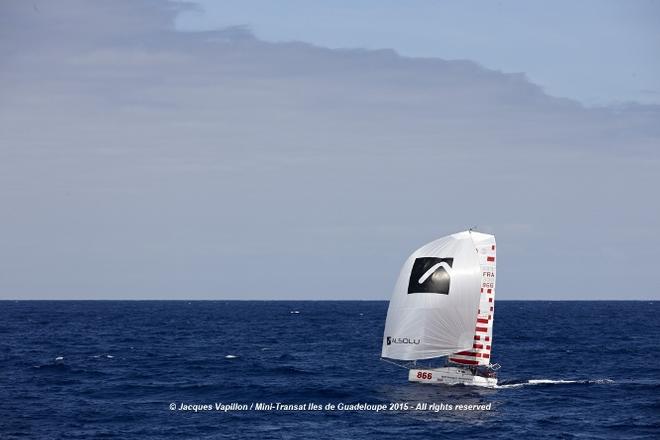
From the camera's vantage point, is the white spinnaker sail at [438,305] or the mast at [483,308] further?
the mast at [483,308]

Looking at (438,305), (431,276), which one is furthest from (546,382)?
(431,276)

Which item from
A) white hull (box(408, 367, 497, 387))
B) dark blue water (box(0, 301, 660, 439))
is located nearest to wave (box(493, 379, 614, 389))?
dark blue water (box(0, 301, 660, 439))

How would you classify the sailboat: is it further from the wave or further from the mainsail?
the wave

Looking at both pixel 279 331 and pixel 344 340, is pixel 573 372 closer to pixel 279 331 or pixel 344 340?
pixel 344 340

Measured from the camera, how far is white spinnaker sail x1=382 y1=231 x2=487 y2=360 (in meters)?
64.4

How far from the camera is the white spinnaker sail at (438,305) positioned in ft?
211

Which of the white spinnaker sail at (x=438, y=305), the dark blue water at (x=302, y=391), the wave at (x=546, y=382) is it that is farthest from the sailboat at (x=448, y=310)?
the wave at (x=546, y=382)

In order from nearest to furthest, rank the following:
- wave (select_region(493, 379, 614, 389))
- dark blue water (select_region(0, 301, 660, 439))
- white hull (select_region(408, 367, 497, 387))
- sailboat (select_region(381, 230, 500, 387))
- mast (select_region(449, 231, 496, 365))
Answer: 1. dark blue water (select_region(0, 301, 660, 439))
2. sailboat (select_region(381, 230, 500, 387))
3. white hull (select_region(408, 367, 497, 387))
4. mast (select_region(449, 231, 496, 365))
5. wave (select_region(493, 379, 614, 389))

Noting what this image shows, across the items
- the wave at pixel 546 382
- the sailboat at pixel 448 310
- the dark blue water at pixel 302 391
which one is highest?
the sailboat at pixel 448 310

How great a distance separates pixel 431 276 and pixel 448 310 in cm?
262

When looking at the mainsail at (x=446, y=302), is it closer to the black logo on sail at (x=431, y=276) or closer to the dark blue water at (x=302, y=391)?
the black logo on sail at (x=431, y=276)

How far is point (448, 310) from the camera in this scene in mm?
64438

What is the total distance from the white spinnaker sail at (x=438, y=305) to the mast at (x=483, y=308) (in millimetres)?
561

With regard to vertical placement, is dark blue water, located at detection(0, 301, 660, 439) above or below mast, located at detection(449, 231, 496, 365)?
below
